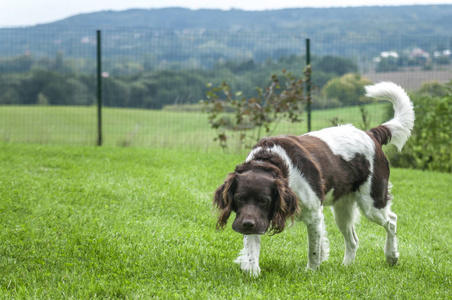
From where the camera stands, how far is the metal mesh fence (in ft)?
43.1

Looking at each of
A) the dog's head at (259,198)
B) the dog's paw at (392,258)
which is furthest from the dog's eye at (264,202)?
the dog's paw at (392,258)

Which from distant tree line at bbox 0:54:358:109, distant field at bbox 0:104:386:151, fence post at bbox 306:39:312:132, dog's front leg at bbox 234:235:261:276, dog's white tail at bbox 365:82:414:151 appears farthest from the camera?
distant tree line at bbox 0:54:358:109

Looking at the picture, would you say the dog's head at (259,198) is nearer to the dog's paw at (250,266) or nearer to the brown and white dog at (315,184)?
the brown and white dog at (315,184)

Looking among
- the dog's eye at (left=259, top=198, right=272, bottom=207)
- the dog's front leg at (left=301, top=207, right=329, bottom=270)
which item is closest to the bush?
the dog's front leg at (left=301, top=207, right=329, bottom=270)

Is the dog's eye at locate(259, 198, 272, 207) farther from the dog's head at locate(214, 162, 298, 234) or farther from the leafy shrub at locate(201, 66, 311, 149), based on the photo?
the leafy shrub at locate(201, 66, 311, 149)

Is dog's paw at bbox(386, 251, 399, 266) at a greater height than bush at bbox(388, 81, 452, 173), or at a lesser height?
lesser

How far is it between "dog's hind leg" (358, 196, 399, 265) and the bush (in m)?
6.60

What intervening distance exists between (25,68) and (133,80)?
289 centimetres

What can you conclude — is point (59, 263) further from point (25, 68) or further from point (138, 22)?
point (138, 22)

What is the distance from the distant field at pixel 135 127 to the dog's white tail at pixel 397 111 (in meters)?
6.20

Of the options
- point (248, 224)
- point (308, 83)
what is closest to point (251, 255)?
point (248, 224)

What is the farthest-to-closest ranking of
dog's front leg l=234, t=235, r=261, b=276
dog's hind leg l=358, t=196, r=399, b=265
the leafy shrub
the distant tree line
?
1. the distant tree line
2. the leafy shrub
3. dog's hind leg l=358, t=196, r=399, b=265
4. dog's front leg l=234, t=235, r=261, b=276

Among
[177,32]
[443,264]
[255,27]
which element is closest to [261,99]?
[177,32]

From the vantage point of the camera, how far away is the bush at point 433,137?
1130cm
